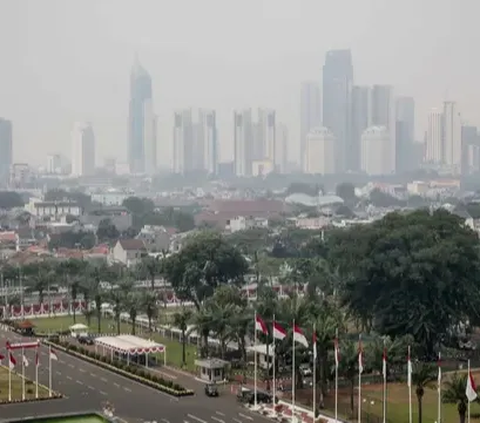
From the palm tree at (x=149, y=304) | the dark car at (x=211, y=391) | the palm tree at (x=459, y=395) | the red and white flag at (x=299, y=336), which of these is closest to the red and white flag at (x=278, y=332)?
the red and white flag at (x=299, y=336)

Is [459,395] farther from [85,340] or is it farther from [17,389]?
[85,340]

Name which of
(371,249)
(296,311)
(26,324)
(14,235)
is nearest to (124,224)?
(14,235)

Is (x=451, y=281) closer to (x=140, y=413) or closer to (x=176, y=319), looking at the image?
(x=176, y=319)

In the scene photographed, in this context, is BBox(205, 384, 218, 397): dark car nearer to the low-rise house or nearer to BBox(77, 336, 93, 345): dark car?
BBox(77, 336, 93, 345): dark car

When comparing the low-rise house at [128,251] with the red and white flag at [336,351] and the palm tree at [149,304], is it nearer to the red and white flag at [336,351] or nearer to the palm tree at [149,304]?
the palm tree at [149,304]

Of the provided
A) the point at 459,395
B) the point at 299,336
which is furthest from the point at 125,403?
the point at 459,395

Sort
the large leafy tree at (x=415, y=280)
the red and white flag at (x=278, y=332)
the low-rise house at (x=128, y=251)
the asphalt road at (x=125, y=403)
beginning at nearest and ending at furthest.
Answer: the asphalt road at (x=125, y=403)
the red and white flag at (x=278, y=332)
the large leafy tree at (x=415, y=280)
the low-rise house at (x=128, y=251)
